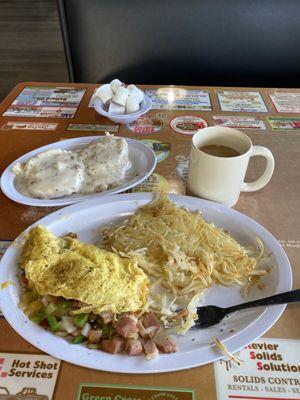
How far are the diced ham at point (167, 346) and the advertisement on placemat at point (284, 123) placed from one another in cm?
115

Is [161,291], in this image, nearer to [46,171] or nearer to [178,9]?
[46,171]

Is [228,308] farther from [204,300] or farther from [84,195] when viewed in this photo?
[84,195]

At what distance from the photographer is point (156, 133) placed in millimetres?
1599

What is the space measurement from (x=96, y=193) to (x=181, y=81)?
1.49 metres

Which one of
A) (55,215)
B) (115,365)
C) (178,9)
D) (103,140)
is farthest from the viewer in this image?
(178,9)

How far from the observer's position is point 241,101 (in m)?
1.84

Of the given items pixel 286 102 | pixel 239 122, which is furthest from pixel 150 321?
pixel 286 102

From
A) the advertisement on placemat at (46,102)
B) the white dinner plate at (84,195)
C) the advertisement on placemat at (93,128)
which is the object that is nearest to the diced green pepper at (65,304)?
the white dinner plate at (84,195)

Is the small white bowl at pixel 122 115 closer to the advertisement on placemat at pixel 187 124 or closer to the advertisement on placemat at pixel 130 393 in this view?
the advertisement on placemat at pixel 187 124

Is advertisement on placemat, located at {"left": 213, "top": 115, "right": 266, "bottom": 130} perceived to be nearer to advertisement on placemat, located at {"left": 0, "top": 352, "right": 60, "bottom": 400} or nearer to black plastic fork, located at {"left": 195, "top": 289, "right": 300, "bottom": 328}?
black plastic fork, located at {"left": 195, "top": 289, "right": 300, "bottom": 328}

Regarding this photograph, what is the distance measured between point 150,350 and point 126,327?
0.08m

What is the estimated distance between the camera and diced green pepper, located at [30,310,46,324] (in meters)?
0.84

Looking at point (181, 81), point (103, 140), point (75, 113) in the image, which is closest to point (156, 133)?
point (103, 140)

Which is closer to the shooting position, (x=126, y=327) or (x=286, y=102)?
(x=126, y=327)
